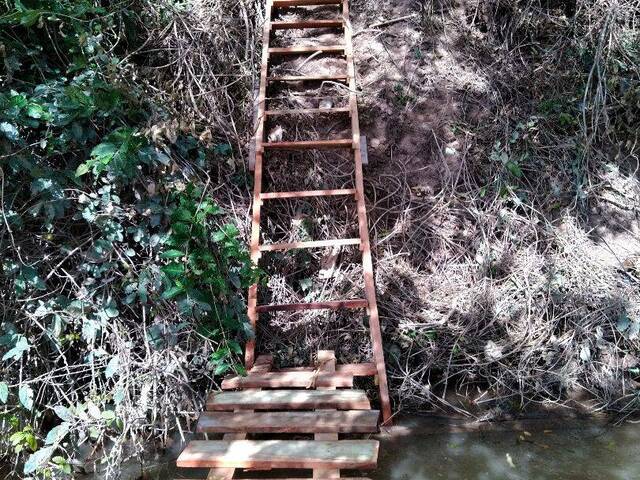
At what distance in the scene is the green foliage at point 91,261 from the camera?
2770 millimetres

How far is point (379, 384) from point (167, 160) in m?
1.75

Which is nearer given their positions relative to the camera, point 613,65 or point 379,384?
point 379,384

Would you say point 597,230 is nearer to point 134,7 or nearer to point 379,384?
point 379,384

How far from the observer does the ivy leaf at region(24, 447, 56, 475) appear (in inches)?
101

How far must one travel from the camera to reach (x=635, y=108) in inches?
152

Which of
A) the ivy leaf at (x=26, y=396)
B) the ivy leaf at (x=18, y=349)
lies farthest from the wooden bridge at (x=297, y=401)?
the ivy leaf at (x=18, y=349)

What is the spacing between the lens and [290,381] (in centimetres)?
293

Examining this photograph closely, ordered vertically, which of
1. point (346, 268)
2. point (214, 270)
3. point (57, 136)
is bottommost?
point (346, 268)

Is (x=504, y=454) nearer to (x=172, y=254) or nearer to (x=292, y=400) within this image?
(x=292, y=400)

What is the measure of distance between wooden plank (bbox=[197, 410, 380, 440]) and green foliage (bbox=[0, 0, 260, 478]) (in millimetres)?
289

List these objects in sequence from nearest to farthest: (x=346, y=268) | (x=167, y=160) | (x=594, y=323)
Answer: (x=167, y=160) → (x=594, y=323) → (x=346, y=268)

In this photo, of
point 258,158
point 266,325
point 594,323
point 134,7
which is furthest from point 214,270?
point 594,323

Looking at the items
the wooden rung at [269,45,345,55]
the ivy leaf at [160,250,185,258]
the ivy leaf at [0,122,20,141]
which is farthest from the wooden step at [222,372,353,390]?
the wooden rung at [269,45,345,55]

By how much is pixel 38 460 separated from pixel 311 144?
2.36 m
